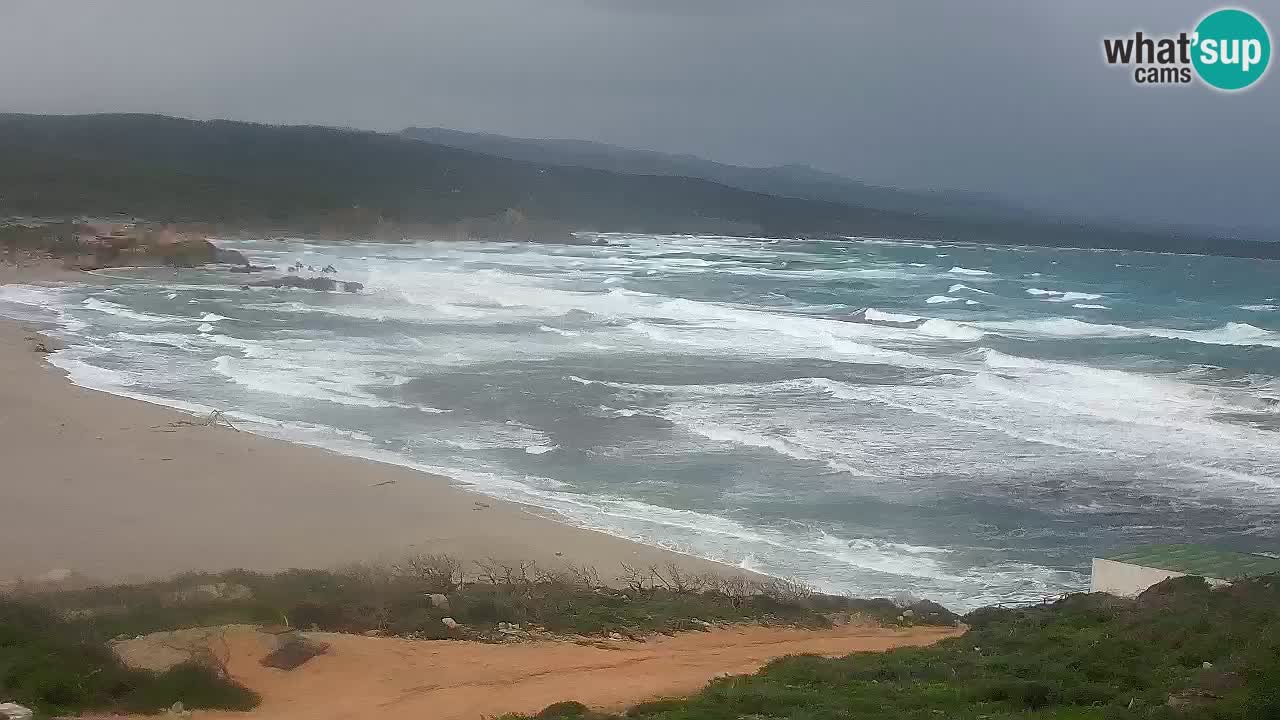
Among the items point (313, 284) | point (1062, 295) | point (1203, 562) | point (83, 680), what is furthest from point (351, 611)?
point (1062, 295)

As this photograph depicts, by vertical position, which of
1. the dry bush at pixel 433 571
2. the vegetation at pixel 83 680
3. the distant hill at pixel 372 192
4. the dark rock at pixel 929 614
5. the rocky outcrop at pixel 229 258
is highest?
the distant hill at pixel 372 192

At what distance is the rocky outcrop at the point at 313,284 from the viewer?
141ft

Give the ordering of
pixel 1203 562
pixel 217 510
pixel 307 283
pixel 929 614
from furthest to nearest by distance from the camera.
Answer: pixel 307 283, pixel 217 510, pixel 1203 562, pixel 929 614

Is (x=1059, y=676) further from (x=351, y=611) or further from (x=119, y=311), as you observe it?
(x=119, y=311)

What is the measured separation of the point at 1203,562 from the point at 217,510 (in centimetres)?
1214

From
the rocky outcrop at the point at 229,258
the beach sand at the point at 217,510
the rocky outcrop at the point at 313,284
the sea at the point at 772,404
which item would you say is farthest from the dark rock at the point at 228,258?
the beach sand at the point at 217,510

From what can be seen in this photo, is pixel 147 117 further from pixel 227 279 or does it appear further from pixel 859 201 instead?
pixel 859 201

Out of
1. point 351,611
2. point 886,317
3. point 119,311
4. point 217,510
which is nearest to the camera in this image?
point 351,611

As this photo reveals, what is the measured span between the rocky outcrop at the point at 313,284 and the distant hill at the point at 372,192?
35.1 m

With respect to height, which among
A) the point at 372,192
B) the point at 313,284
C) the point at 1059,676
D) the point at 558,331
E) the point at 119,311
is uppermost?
the point at 372,192

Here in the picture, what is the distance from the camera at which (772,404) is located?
22.9 metres

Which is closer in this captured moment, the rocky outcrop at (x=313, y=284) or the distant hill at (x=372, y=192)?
the rocky outcrop at (x=313, y=284)

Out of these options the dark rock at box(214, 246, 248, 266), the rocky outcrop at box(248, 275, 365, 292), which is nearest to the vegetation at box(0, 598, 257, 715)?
the rocky outcrop at box(248, 275, 365, 292)

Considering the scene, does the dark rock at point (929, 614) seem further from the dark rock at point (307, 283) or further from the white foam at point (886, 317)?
the dark rock at point (307, 283)
